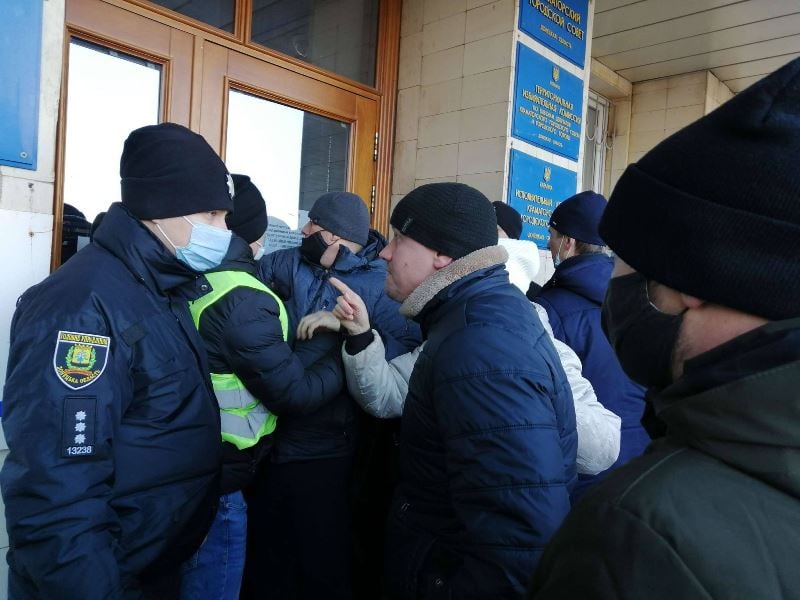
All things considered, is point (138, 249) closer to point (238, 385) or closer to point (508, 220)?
point (238, 385)

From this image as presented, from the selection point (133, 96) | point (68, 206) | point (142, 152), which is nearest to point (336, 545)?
point (142, 152)

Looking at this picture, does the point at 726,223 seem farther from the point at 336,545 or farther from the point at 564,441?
the point at 336,545

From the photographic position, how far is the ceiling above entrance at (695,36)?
4250 millimetres

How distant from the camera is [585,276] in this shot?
224cm

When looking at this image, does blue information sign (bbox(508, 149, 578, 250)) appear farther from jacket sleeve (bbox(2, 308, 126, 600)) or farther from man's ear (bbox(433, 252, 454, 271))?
jacket sleeve (bbox(2, 308, 126, 600))

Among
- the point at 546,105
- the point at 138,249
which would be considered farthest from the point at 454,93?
the point at 138,249

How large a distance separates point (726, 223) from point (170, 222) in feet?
4.47

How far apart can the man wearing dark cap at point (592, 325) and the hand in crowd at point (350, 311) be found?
0.79 metres

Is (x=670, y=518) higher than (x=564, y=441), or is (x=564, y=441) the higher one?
(x=670, y=518)

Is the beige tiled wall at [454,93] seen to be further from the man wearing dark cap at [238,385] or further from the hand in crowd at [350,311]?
the man wearing dark cap at [238,385]

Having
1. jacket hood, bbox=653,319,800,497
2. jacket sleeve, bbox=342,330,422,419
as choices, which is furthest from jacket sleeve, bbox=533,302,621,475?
jacket hood, bbox=653,319,800,497

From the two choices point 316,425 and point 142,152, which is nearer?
point 142,152

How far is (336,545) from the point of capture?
6.94ft

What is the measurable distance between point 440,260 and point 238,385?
74 cm
